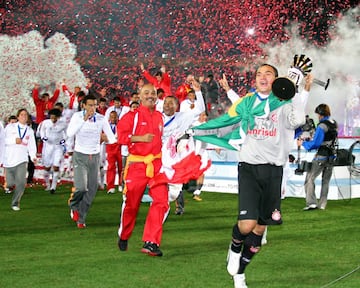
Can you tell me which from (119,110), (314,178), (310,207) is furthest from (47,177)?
(314,178)

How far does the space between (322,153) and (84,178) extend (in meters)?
5.26

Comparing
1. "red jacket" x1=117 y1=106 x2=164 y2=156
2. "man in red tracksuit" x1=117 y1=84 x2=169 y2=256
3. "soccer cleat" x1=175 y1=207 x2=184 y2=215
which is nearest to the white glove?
"man in red tracksuit" x1=117 y1=84 x2=169 y2=256

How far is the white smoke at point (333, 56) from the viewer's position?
3584 cm

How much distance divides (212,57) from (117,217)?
21400 mm

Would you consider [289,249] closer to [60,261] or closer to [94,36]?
[60,261]

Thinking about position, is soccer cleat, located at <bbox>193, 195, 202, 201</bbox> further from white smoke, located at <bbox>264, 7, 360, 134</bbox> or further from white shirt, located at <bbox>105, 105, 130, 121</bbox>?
white smoke, located at <bbox>264, 7, 360, 134</bbox>

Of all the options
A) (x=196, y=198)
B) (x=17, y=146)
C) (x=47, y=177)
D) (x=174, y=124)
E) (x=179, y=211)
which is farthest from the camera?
(x=47, y=177)

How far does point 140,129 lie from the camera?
1165cm

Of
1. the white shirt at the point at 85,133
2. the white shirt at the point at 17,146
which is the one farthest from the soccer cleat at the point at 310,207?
the white shirt at the point at 17,146

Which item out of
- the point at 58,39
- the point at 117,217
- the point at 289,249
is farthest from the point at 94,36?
the point at 289,249

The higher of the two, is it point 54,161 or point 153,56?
point 153,56

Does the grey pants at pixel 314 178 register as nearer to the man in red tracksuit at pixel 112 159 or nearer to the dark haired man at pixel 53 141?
the man in red tracksuit at pixel 112 159

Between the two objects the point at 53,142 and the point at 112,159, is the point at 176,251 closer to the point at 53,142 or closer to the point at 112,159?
the point at 112,159

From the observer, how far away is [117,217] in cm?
1625
